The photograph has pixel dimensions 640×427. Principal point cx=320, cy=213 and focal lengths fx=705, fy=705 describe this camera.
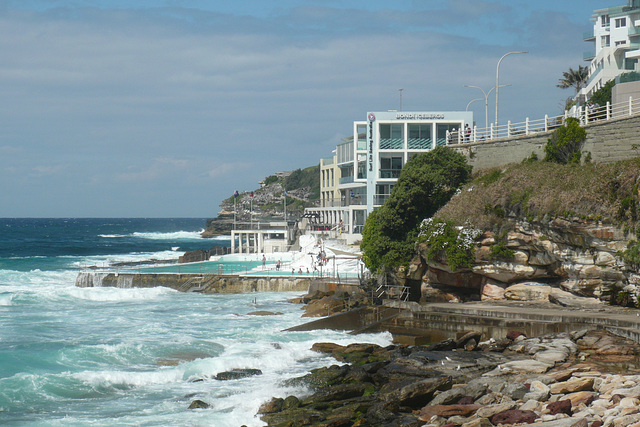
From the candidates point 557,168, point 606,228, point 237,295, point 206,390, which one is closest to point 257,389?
→ point 206,390

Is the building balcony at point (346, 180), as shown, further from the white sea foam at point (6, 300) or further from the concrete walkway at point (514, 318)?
the concrete walkway at point (514, 318)

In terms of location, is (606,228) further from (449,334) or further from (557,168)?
(449,334)

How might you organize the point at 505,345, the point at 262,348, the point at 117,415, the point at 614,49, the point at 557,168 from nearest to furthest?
the point at 117,415, the point at 505,345, the point at 262,348, the point at 557,168, the point at 614,49

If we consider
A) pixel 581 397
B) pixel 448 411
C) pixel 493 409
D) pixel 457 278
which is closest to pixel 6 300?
pixel 457 278

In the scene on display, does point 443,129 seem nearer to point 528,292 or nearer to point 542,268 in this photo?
point 542,268

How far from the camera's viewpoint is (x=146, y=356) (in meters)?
26.2

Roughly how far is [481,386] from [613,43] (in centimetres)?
6343

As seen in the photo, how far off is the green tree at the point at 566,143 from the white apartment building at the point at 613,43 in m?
23.4

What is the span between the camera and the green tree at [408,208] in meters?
34.0

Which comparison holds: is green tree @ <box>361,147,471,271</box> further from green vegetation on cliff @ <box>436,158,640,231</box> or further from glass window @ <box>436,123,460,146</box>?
glass window @ <box>436,123,460,146</box>

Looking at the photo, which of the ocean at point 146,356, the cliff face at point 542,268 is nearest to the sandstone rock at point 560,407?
the ocean at point 146,356

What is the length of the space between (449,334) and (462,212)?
742cm

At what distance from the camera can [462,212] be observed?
31906 mm

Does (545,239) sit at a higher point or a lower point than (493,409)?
higher
